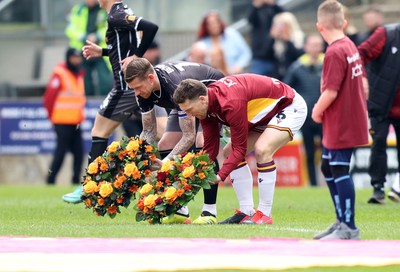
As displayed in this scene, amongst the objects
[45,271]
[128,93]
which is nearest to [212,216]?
[128,93]

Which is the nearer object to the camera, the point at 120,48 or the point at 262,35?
the point at 120,48

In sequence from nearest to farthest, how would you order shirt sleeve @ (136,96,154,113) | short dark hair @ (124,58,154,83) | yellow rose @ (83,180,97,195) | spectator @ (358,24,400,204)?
short dark hair @ (124,58,154,83)
yellow rose @ (83,180,97,195)
shirt sleeve @ (136,96,154,113)
spectator @ (358,24,400,204)

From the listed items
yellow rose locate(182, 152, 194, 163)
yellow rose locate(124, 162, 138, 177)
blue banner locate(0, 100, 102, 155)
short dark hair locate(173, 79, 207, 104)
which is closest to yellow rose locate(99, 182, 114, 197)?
yellow rose locate(124, 162, 138, 177)

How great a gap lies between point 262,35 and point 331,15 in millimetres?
11699

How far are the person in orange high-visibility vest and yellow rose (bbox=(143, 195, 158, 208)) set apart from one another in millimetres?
9327

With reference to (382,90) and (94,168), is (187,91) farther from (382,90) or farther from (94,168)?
(382,90)

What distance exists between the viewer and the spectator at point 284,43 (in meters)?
21.2

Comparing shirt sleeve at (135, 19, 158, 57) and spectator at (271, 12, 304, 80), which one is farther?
spectator at (271, 12, 304, 80)

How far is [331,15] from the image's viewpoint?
32.6 ft

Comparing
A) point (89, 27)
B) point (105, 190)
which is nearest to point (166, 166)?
point (105, 190)

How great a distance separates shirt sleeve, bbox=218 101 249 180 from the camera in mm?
10898

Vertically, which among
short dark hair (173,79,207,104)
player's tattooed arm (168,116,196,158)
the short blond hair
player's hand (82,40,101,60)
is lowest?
player's tattooed arm (168,116,196,158)

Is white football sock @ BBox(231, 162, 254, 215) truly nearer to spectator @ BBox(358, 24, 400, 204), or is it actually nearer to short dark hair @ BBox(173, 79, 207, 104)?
short dark hair @ BBox(173, 79, 207, 104)

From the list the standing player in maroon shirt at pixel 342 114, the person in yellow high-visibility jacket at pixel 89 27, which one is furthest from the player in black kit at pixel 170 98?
the person in yellow high-visibility jacket at pixel 89 27
